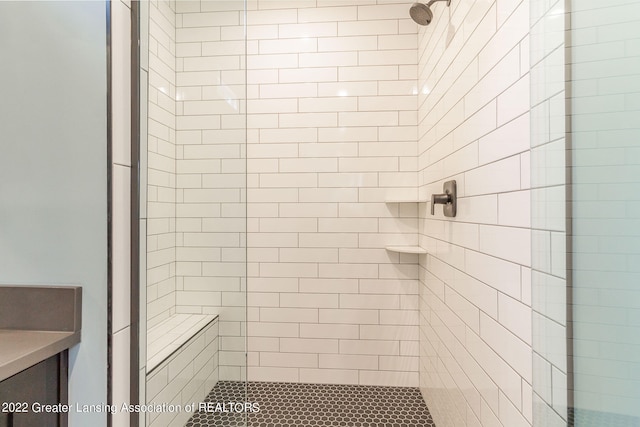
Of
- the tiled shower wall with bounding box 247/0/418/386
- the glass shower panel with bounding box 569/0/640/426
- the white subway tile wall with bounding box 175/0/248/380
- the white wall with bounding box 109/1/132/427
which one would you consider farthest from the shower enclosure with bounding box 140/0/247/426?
the glass shower panel with bounding box 569/0/640/426

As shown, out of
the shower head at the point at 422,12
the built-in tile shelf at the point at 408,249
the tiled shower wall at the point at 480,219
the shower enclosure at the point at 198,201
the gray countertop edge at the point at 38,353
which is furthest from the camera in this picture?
the built-in tile shelf at the point at 408,249

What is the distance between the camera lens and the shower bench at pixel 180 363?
0.83m

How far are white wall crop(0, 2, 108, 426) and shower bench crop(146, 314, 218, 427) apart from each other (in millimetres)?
199

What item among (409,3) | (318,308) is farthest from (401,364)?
(409,3)

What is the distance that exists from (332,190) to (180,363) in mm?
1234

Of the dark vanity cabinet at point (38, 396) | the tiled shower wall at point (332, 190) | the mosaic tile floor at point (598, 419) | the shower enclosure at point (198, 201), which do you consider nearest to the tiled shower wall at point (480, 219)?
the mosaic tile floor at point (598, 419)

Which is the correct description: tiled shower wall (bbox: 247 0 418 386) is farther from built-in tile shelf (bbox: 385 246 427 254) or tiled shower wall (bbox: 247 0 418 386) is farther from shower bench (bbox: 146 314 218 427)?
shower bench (bbox: 146 314 218 427)

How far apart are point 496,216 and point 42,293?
112 centimetres

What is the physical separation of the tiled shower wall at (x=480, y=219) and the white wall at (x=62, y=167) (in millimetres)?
950

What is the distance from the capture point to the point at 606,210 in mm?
552

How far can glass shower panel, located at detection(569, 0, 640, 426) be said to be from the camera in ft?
1.67

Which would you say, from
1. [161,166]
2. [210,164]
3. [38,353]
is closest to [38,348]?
[38,353]

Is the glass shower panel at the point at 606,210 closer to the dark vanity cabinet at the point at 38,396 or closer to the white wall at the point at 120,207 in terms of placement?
the white wall at the point at 120,207

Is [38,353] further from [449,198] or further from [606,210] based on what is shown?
[449,198]
